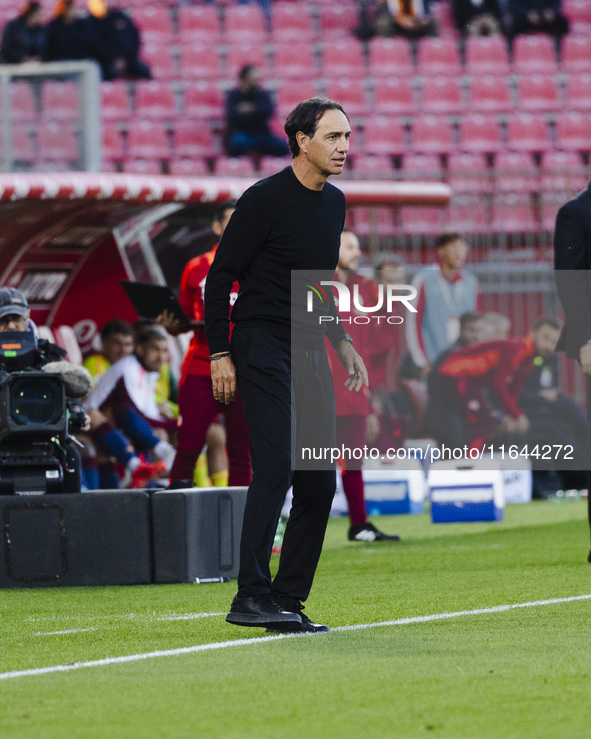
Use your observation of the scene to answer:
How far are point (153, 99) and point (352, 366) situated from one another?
47.3 ft

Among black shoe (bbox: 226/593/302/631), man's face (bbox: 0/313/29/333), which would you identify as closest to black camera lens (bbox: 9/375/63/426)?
man's face (bbox: 0/313/29/333)

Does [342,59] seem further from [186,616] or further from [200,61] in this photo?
[186,616]

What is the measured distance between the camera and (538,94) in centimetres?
1942

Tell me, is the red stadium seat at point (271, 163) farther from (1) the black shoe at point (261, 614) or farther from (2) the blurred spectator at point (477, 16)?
(1) the black shoe at point (261, 614)

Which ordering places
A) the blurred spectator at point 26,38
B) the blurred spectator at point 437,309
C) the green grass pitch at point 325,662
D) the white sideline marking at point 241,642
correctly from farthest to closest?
the blurred spectator at point 26,38
the blurred spectator at point 437,309
the white sideline marking at point 241,642
the green grass pitch at point 325,662

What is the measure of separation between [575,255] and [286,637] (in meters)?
2.90

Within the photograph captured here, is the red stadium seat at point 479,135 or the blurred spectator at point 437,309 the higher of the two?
the red stadium seat at point 479,135

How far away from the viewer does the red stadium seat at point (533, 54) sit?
1973 centimetres

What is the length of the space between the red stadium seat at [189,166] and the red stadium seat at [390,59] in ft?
9.34

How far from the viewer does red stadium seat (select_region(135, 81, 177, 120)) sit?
18.8 meters

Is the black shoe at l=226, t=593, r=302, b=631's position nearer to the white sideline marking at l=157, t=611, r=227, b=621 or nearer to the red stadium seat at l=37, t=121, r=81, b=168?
the white sideline marking at l=157, t=611, r=227, b=621

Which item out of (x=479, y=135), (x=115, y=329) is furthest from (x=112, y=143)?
(x=115, y=329)

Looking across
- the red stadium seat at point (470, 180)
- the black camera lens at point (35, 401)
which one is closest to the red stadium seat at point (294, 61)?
the red stadium seat at point (470, 180)

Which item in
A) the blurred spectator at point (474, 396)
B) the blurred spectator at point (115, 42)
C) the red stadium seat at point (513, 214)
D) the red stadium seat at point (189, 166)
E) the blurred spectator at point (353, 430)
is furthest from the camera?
the blurred spectator at point (115, 42)
